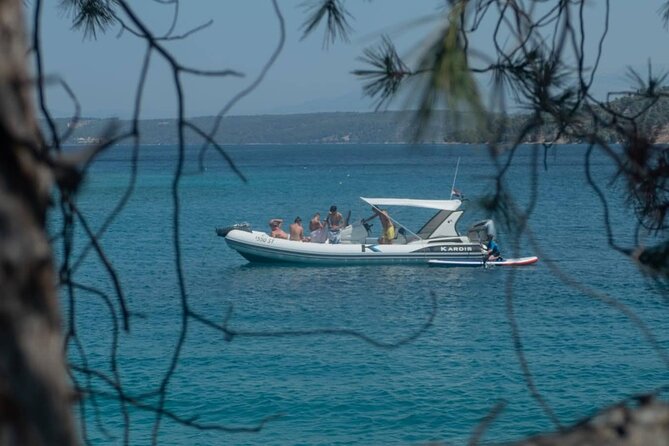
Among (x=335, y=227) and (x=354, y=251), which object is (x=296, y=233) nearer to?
(x=335, y=227)

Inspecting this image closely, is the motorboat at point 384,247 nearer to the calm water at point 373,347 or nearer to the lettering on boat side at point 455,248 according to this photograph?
the lettering on boat side at point 455,248

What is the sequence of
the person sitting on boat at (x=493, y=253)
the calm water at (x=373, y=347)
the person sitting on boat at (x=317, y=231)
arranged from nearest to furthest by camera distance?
1. the calm water at (x=373, y=347)
2. the person sitting on boat at (x=493, y=253)
3. the person sitting on boat at (x=317, y=231)

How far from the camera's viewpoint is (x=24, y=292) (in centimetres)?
107

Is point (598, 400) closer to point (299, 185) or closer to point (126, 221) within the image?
point (126, 221)

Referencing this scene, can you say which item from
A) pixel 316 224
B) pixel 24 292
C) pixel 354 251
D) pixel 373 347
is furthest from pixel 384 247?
pixel 24 292

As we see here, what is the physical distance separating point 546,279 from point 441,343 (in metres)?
7.60

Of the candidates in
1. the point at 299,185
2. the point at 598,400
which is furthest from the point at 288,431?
the point at 299,185

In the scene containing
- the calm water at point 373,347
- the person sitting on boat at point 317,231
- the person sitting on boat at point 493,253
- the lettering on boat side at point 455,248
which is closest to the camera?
the calm water at point 373,347

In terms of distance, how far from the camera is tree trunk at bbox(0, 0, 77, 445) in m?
1.05

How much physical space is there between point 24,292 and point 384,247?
28.5m

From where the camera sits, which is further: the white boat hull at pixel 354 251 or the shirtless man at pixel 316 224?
the shirtless man at pixel 316 224

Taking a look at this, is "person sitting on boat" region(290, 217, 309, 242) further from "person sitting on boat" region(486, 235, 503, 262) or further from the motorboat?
"person sitting on boat" region(486, 235, 503, 262)

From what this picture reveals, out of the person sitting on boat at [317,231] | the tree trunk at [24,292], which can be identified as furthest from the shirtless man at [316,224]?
the tree trunk at [24,292]

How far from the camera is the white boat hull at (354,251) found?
96.3ft
